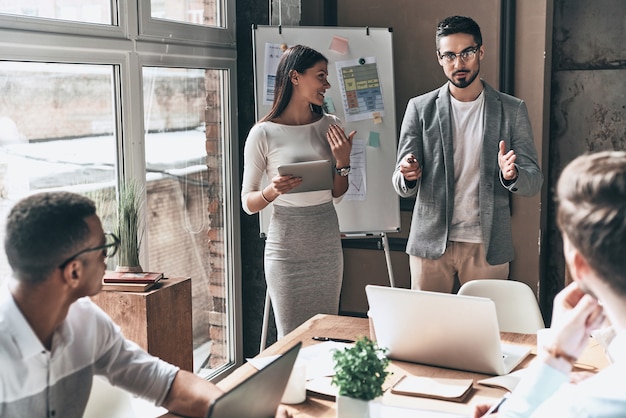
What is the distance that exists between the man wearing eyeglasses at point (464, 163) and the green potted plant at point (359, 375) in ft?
5.32

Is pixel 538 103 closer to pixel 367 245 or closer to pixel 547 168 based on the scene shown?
pixel 547 168

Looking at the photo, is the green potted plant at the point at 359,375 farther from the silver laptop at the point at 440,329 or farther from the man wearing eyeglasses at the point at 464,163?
the man wearing eyeglasses at the point at 464,163

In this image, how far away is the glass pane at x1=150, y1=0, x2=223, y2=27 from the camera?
3.62 metres

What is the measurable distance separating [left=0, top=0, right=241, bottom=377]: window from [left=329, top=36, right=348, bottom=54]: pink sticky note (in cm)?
57

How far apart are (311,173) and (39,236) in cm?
170

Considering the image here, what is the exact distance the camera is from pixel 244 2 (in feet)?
13.9

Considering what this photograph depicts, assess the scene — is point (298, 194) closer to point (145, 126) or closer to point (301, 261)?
point (301, 261)

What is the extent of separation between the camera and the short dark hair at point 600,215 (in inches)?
50.6

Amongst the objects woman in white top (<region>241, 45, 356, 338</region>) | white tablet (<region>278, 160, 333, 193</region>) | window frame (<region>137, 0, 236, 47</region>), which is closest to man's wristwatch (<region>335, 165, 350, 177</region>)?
woman in white top (<region>241, 45, 356, 338</region>)

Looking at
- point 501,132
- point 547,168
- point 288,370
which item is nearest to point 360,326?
point 288,370

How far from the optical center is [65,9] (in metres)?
3.05

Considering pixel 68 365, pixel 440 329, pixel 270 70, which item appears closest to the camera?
pixel 68 365

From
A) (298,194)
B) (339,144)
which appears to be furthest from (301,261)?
(339,144)

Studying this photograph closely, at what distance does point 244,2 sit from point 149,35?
864 millimetres
